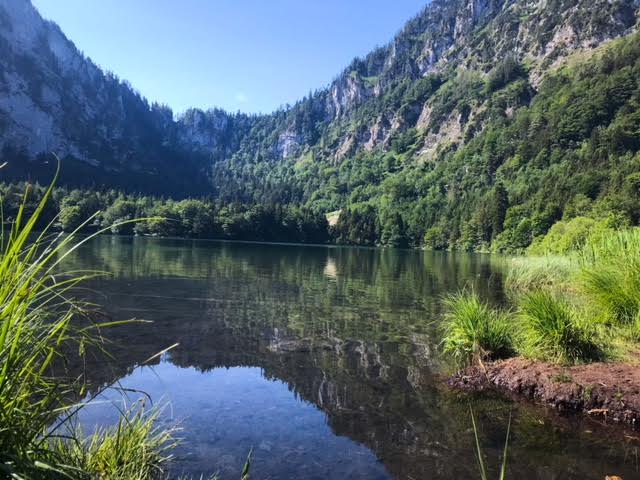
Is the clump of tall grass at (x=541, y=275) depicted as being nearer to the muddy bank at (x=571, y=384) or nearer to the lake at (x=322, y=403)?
the lake at (x=322, y=403)

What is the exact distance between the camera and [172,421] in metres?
9.09

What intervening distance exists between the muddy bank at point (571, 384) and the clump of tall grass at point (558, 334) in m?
0.40

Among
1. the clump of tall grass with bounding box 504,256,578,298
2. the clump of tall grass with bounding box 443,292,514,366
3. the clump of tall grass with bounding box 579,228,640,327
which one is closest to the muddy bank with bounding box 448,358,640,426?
the clump of tall grass with bounding box 443,292,514,366

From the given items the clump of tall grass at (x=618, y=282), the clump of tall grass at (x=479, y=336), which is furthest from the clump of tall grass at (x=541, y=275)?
the clump of tall grass at (x=479, y=336)

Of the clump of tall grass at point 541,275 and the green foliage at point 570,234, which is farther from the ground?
the green foliage at point 570,234

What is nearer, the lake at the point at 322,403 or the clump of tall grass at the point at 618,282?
the lake at the point at 322,403

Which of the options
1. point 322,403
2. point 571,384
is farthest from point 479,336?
point 322,403

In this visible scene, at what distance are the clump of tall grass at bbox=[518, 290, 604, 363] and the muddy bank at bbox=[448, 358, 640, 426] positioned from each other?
0.40 m

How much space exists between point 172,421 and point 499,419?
21.1ft

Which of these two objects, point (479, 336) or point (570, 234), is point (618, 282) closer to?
point (479, 336)

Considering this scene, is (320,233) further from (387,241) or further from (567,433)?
(567,433)

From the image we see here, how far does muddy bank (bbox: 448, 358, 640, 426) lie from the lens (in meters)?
9.21

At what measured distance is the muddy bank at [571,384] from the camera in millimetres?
9211

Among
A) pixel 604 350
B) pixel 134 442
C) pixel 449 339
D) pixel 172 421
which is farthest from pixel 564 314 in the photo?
pixel 134 442
